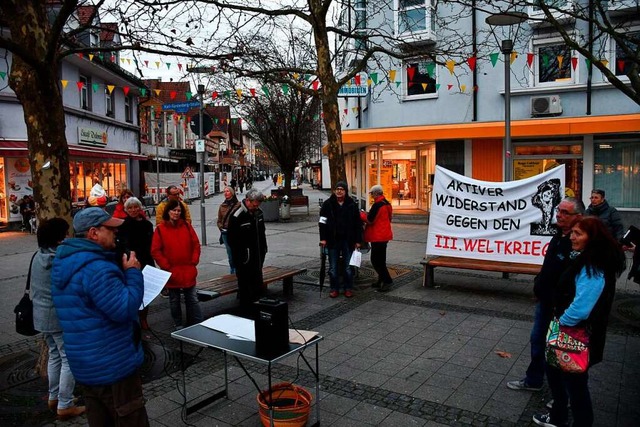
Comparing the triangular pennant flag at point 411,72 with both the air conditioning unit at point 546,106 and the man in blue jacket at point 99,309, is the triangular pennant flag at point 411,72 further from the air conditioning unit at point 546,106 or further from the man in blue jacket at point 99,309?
the man in blue jacket at point 99,309

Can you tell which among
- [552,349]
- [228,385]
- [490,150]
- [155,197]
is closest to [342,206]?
[228,385]

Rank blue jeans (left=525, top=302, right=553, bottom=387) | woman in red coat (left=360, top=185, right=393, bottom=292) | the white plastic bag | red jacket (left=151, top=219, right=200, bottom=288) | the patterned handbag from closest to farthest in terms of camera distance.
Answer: the patterned handbag
blue jeans (left=525, top=302, right=553, bottom=387)
red jacket (left=151, top=219, right=200, bottom=288)
the white plastic bag
woman in red coat (left=360, top=185, right=393, bottom=292)

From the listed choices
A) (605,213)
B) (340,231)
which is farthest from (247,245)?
(605,213)

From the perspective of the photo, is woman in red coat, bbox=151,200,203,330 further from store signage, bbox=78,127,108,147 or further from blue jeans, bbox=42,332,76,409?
store signage, bbox=78,127,108,147

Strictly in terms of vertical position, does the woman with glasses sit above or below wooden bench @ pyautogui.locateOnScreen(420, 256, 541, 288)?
above

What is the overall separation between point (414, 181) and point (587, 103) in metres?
7.69

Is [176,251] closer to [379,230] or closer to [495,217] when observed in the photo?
[379,230]

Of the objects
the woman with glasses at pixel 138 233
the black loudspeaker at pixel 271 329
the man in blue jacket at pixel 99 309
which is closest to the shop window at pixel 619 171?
the woman with glasses at pixel 138 233

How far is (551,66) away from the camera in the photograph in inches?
626

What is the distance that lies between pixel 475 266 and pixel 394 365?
3.34 meters

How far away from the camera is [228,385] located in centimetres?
500

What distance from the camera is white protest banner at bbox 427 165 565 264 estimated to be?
8.09 meters

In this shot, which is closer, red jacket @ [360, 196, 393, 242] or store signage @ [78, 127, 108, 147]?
red jacket @ [360, 196, 393, 242]

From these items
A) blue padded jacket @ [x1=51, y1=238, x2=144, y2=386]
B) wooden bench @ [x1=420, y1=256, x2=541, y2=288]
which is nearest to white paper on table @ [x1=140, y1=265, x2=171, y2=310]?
blue padded jacket @ [x1=51, y1=238, x2=144, y2=386]
